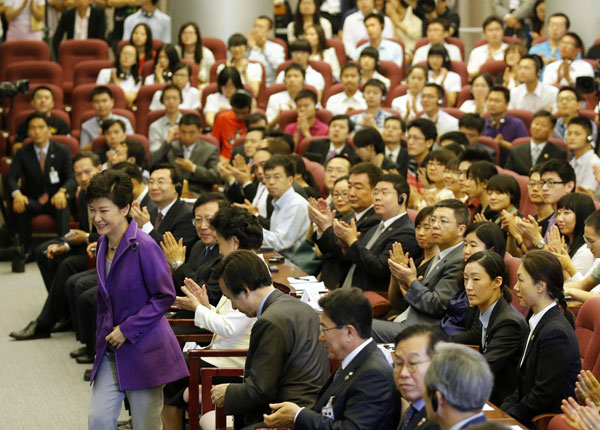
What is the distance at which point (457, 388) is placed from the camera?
225 cm

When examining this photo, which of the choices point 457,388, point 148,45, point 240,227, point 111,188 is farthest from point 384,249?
point 148,45

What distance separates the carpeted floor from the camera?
15.8 ft

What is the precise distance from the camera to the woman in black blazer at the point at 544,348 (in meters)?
3.38

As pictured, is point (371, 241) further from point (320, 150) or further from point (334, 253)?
point (320, 150)

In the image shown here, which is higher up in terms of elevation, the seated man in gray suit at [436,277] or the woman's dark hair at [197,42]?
the woman's dark hair at [197,42]

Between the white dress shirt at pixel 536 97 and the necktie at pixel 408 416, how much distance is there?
6.14m

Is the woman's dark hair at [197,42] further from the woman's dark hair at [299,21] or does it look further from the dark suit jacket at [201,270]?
the dark suit jacket at [201,270]

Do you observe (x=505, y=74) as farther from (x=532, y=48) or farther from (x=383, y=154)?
(x=383, y=154)

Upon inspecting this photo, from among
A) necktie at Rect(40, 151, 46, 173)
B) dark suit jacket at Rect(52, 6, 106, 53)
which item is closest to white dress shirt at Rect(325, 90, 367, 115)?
necktie at Rect(40, 151, 46, 173)

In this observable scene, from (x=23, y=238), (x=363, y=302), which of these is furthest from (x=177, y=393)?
(x=23, y=238)

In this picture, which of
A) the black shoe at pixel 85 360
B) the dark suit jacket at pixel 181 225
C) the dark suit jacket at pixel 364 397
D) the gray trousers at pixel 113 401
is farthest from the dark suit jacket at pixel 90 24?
the dark suit jacket at pixel 364 397

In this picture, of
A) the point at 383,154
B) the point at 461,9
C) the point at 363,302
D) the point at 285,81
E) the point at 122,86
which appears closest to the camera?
the point at 363,302

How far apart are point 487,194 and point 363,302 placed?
261cm

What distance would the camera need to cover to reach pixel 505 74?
914 centimetres
